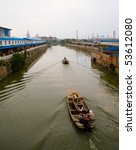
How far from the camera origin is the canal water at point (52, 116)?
36.9ft

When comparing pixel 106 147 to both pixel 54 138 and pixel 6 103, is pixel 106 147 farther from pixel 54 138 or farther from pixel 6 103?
pixel 6 103

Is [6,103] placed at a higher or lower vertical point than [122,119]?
lower

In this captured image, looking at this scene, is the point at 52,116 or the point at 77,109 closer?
the point at 77,109

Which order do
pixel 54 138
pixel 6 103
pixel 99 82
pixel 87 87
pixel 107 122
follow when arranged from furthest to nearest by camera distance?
pixel 99 82 < pixel 87 87 < pixel 6 103 < pixel 107 122 < pixel 54 138

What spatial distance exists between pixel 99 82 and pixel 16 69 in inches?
577

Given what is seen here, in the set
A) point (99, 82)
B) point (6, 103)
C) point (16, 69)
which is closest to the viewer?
point (6, 103)

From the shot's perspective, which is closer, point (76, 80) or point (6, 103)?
point (6, 103)

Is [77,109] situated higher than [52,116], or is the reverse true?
[77,109]

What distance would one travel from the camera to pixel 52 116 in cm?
1502

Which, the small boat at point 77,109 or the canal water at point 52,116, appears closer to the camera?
the canal water at point 52,116

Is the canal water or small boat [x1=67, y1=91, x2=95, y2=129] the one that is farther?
small boat [x1=67, y1=91, x2=95, y2=129]

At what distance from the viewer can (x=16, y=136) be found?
40.0ft

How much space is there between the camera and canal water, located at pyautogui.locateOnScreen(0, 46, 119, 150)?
1126 centimetres

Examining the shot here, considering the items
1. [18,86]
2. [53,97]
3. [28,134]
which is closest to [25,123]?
[28,134]
